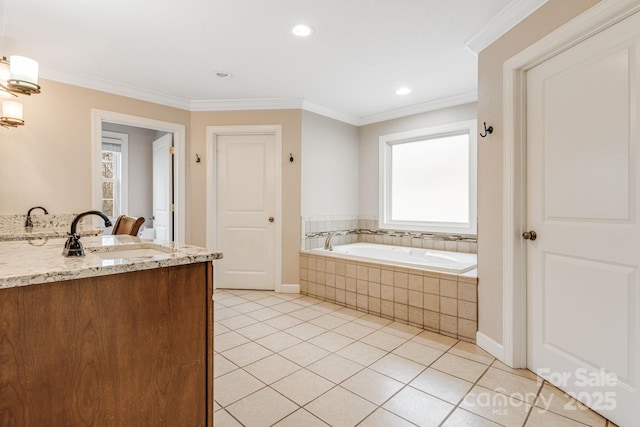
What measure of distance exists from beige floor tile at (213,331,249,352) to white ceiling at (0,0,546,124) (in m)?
2.35

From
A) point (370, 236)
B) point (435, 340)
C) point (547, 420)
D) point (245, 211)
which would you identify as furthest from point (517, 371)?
point (245, 211)

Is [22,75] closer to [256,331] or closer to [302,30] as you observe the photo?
[302,30]

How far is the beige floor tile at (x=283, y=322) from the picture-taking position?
273 cm

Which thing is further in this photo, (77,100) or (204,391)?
(77,100)

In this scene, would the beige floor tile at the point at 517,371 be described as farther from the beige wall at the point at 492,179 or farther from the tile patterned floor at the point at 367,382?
the beige wall at the point at 492,179

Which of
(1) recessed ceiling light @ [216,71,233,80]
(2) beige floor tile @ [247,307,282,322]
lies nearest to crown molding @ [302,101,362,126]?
(1) recessed ceiling light @ [216,71,233,80]

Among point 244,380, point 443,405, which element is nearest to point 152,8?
point 244,380

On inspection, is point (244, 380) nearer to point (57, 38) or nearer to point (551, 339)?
point (551, 339)

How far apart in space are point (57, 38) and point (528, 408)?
3.96 m

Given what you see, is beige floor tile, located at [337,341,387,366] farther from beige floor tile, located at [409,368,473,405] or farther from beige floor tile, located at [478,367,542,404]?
beige floor tile, located at [478,367,542,404]

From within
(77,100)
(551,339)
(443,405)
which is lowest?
(443,405)

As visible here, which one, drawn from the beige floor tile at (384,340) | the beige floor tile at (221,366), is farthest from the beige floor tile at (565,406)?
the beige floor tile at (221,366)

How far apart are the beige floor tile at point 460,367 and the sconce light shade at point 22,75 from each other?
3064 millimetres

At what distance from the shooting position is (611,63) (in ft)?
4.99
